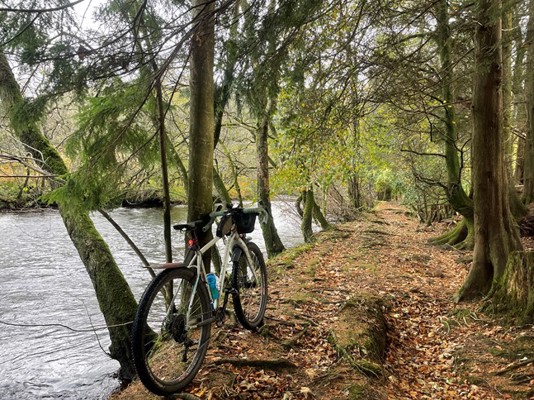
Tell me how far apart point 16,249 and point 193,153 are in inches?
504

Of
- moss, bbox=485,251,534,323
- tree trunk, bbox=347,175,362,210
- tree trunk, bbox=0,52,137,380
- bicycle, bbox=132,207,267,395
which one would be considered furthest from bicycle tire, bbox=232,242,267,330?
tree trunk, bbox=347,175,362,210

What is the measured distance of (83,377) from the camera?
561 cm

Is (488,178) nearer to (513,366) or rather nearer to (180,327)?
(513,366)

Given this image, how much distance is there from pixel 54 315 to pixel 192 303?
22.2ft

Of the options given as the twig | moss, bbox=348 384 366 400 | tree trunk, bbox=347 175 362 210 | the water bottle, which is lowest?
the twig

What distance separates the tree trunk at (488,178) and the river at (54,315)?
484cm

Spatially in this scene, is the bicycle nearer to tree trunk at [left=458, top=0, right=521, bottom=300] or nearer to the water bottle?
the water bottle

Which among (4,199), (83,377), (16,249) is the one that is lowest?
(83,377)

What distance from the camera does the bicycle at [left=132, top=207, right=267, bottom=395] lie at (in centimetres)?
237

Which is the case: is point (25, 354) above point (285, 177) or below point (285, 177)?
below

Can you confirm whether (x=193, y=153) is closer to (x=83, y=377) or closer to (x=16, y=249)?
(x=83, y=377)

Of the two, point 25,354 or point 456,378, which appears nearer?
point 456,378

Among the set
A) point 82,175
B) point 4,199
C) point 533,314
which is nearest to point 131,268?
point 82,175

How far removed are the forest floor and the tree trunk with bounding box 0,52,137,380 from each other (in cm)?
153
